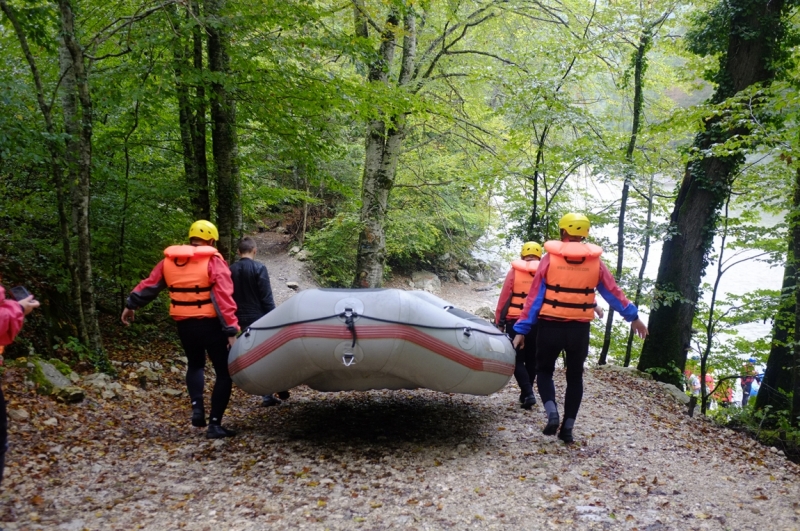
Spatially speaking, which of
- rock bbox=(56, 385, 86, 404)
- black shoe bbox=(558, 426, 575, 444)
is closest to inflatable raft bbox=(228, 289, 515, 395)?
black shoe bbox=(558, 426, 575, 444)

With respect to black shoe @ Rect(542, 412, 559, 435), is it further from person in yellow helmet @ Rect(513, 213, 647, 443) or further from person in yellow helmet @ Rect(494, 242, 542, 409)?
person in yellow helmet @ Rect(494, 242, 542, 409)

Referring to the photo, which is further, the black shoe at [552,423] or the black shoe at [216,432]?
the black shoe at [552,423]

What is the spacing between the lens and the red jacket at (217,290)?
4.37 m

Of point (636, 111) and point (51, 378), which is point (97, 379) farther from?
point (636, 111)

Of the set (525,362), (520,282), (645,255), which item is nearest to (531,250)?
(520,282)

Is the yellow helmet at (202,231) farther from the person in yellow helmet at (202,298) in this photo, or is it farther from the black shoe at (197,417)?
the black shoe at (197,417)

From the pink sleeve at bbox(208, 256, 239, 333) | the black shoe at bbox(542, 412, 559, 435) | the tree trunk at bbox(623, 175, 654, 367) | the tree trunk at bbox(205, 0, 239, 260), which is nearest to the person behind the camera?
the pink sleeve at bbox(208, 256, 239, 333)

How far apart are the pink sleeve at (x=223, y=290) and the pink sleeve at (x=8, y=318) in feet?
5.87

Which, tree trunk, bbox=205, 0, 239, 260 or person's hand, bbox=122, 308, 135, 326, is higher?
tree trunk, bbox=205, 0, 239, 260

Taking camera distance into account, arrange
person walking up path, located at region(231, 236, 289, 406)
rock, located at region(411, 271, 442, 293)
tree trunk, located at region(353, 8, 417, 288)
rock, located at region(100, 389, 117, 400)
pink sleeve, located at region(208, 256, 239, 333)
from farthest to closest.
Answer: rock, located at region(411, 271, 442, 293) < tree trunk, located at region(353, 8, 417, 288) < person walking up path, located at region(231, 236, 289, 406) < rock, located at region(100, 389, 117, 400) < pink sleeve, located at region(208, 256, 239, 333)

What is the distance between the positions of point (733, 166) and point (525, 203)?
135 inches

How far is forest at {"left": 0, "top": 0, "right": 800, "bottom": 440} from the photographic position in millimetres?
5652

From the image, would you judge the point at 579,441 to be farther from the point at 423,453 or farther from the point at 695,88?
the point at 695,88

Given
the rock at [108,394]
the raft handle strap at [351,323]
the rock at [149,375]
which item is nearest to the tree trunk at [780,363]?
the raft handle strap at [351,323]
